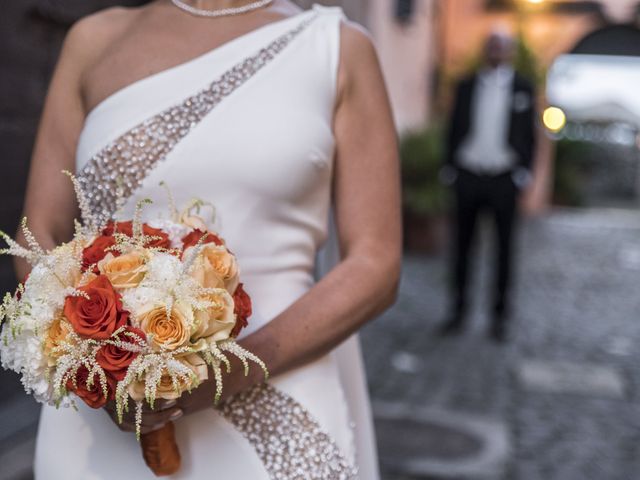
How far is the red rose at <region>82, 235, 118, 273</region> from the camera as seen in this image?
153 centimetres

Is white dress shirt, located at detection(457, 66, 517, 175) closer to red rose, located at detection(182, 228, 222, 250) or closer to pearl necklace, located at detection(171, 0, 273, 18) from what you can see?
pearl necklace, located at detection(171, 0, 273, 18)

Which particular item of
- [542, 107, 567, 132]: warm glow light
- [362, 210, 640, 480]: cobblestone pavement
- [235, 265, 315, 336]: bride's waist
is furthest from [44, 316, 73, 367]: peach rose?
[542, 107, 567, 132]: warm glow light

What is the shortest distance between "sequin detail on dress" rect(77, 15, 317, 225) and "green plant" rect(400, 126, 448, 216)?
9.81 m

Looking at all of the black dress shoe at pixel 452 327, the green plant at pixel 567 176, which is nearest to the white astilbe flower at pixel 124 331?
the black dress shoe at pixel 452 327

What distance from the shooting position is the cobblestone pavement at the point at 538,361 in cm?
497

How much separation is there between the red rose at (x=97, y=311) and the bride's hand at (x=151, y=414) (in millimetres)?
163

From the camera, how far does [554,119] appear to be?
21719 millimetres

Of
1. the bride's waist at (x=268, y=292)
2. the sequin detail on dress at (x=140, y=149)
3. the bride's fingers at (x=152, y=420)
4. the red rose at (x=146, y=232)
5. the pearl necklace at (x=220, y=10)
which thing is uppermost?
the pearl necklace at (x=220, y=10)

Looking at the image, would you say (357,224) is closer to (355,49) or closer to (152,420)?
(355,49)

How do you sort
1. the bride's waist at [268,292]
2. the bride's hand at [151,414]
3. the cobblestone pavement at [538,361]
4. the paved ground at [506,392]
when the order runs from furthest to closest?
1. the cobblestone pavement at [538,361]
2. the paved ground at [506,392]
3. the bride's waist at [268,292]
4. the bride's hand at [151,414]

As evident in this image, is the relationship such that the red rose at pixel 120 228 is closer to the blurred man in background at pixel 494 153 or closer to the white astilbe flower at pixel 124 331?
the white astilbe flower at pixel 124 331

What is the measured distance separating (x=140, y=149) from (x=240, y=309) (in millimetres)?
461

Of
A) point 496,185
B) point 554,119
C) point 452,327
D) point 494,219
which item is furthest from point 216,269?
point 554,119

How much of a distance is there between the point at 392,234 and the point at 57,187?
723 millimetres
